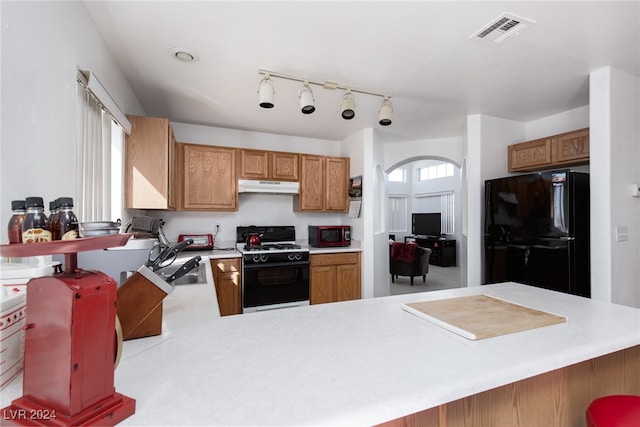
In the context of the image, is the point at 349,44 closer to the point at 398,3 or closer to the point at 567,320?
the point at 398,3

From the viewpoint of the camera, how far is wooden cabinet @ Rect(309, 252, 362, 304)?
11.7 ft

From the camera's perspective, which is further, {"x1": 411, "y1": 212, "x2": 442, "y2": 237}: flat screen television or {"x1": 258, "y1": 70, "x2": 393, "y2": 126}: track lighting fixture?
{"x1": 411, "y1": 212, "x2": 442, "y2": 237}: flat screen television

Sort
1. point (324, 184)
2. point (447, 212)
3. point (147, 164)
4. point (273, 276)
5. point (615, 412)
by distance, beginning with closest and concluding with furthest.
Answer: point (615, 412) → point (147, 164) → point (273, 276) → point (324, 184) → point (447, 212)

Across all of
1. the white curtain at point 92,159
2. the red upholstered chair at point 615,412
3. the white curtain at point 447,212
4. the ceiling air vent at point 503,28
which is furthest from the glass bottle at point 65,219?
the white curtain at point 447,212

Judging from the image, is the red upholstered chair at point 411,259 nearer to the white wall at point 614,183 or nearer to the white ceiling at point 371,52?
the white ceiling at point 371,52

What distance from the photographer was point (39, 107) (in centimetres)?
114

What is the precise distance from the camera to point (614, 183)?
87.8 inches

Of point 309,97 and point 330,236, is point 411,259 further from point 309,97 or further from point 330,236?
point 309,97

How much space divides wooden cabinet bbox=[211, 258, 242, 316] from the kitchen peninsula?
1.82 meters

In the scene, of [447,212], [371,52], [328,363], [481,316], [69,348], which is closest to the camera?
[69,348]

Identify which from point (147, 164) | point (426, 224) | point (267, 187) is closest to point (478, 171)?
point (267, 187)

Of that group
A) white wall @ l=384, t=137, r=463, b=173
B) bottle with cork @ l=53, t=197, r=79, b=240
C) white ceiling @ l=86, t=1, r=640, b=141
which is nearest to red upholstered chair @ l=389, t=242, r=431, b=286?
white wall @ l=384, t=137, r=463, b=173

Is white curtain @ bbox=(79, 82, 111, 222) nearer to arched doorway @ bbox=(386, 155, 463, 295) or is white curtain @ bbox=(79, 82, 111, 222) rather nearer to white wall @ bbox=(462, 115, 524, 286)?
white wall @ bbox=(462, 115, 524, 286)

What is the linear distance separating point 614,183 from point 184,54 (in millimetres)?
3306
